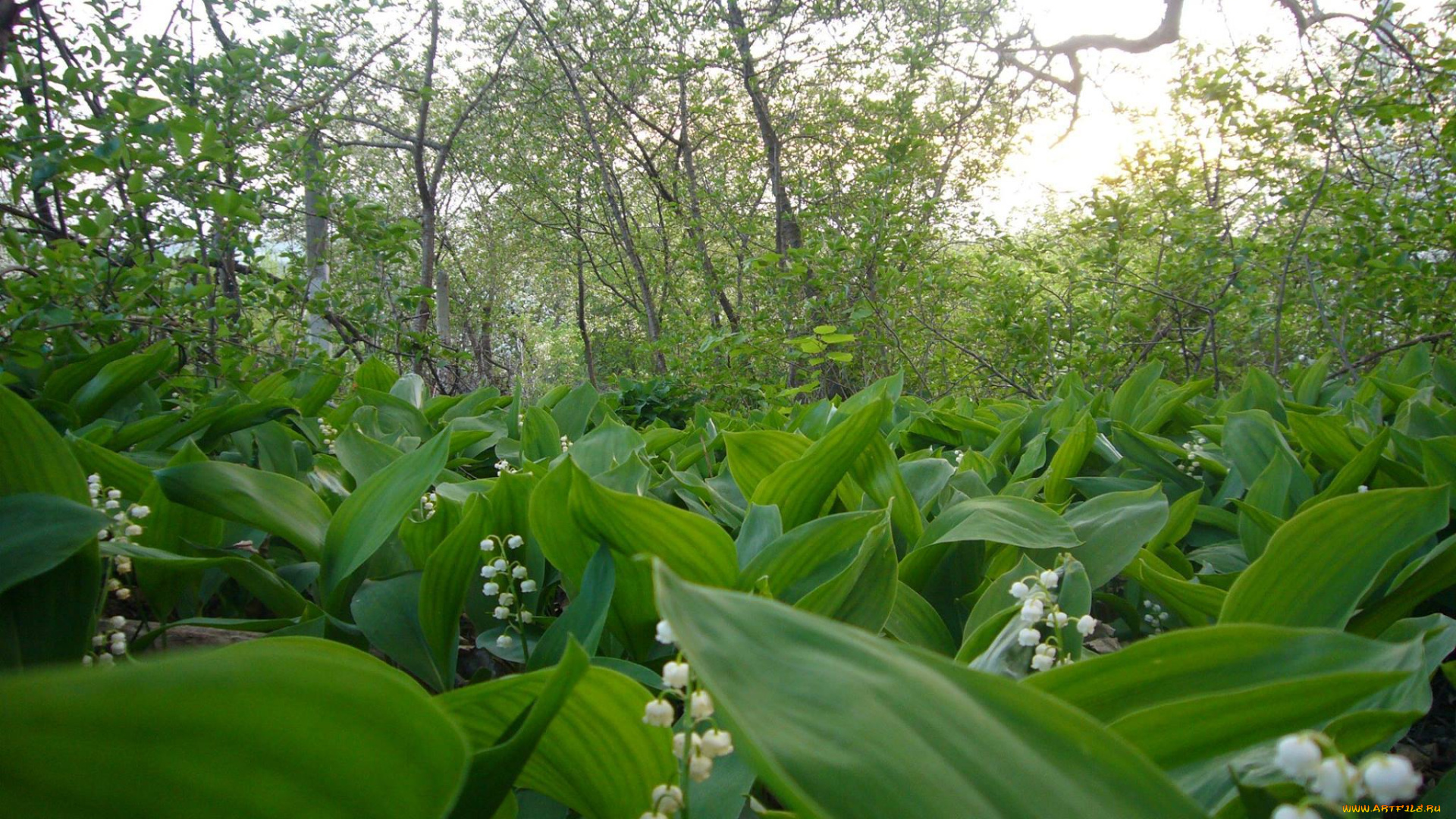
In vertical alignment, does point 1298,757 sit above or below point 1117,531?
above

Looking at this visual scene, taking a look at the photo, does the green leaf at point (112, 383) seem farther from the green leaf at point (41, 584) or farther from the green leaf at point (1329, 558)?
the green leaf at point (1329, 558)

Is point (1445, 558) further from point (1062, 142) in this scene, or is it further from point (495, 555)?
point (1062, 142)

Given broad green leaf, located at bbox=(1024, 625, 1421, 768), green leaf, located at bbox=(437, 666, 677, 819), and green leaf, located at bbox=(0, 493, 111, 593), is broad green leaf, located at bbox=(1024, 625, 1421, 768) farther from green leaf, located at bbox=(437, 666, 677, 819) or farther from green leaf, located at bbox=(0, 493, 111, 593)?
green leaf, located at bbox=(0, 493, 111, 593)

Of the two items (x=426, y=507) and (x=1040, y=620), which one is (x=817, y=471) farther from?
(x=426, y=507)

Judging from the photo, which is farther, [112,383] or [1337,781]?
[112,383]

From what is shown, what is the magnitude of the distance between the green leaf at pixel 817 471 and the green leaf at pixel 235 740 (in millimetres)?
653

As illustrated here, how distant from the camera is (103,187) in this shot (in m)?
2.18

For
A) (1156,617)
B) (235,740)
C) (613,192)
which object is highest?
A: (613,192)

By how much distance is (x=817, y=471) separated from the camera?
103cm

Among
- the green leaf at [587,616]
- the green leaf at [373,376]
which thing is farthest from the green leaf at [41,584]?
the green leaf at [373,376]

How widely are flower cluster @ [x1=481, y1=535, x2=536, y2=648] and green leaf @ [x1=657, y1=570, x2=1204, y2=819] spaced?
534 mm

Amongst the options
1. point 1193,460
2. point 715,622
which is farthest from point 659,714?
point 1193,460

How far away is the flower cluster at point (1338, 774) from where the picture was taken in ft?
1.03

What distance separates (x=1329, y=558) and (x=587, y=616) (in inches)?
26.5
